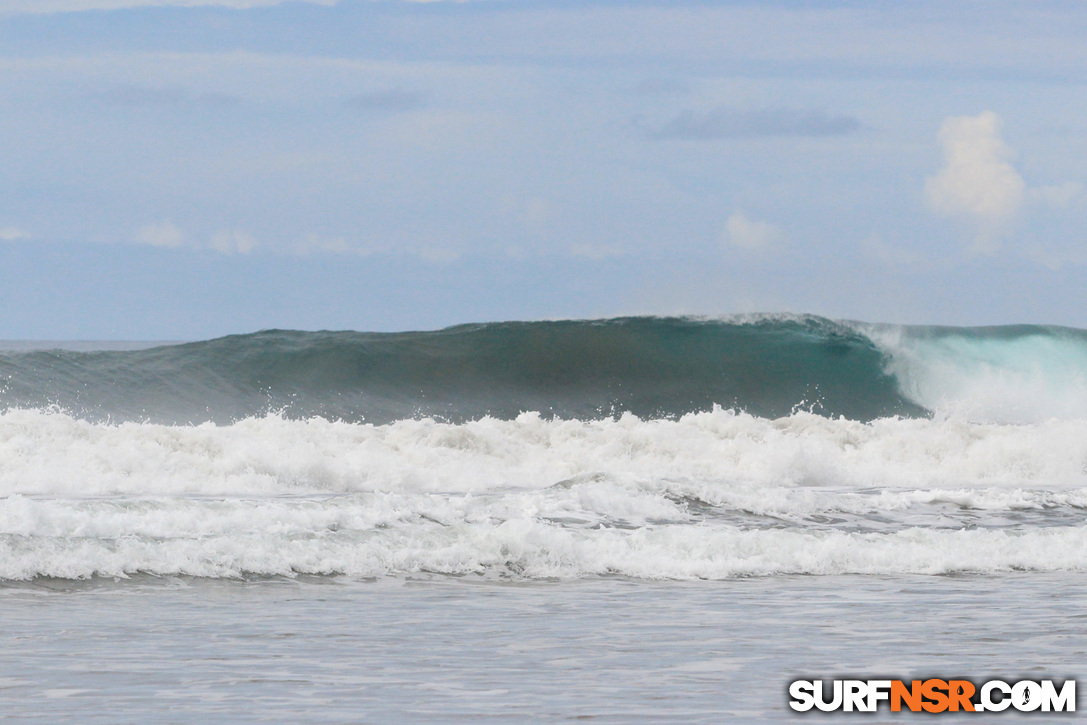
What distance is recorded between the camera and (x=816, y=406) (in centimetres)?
2841

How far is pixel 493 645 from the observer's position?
265 inches

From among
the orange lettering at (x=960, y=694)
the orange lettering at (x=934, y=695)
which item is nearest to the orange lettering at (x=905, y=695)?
the orange lettering at (x=934, y=695)

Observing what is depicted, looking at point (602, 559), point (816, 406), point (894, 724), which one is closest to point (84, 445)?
point (602, 559)

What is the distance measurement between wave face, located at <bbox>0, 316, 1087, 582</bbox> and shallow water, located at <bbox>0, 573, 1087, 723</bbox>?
2.39 feet

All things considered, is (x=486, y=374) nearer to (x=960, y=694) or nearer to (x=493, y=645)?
(x=493, y=645)

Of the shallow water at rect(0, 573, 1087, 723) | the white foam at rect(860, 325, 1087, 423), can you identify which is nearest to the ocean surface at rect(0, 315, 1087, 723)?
the shallow water at rect(0, 573, 1087, 723)

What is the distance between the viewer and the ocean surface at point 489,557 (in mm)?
5793

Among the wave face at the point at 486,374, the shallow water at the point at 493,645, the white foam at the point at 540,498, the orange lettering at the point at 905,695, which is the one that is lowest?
the orange lettering at the point at 905,695

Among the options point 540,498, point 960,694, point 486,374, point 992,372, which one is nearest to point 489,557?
point 540,498

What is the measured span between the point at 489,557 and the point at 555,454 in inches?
329

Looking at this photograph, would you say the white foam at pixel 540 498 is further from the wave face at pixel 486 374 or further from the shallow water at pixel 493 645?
the wave face at pixel 486 374

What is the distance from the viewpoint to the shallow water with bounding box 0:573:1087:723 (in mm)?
5285

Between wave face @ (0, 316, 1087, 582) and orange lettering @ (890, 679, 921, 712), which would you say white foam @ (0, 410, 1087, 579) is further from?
orange lettering @ (890, 679, 921, 712)

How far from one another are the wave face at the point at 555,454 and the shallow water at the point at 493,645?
2.39 feet
